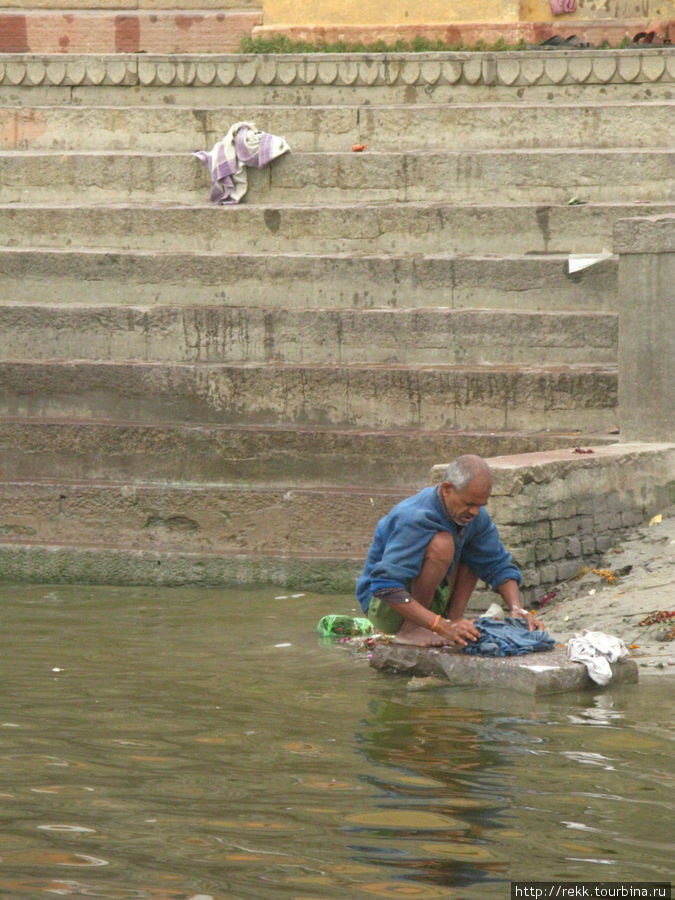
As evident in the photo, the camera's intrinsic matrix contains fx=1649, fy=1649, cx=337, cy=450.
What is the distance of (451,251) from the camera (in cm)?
1101

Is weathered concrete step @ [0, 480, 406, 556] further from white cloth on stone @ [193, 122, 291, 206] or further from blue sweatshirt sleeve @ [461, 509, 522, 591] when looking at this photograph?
white cloth on stone @ [193, 122, 291, 206]

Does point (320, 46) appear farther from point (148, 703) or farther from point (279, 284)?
point (148, 703)

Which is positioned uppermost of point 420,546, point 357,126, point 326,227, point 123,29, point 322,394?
point 123,29

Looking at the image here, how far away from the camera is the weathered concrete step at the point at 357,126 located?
11750 mm

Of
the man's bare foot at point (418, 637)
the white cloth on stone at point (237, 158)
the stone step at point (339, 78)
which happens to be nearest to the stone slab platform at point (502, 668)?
the man's bare foot at point (418, 637)

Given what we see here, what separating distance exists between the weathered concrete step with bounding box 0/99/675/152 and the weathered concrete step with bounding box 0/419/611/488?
10.2 ft

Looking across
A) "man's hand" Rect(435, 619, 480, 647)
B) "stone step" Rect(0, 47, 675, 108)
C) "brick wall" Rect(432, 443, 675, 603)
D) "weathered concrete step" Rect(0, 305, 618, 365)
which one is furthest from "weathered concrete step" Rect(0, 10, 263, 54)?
"man's hand" Rect(435, 619, 480, 647)

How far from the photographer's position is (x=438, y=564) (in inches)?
263

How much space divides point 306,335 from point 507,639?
4.04 metres

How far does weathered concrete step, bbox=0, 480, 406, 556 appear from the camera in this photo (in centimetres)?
923

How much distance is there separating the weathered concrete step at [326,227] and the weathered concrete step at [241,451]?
1.75 metres

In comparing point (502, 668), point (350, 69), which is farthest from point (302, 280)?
point (502, 668)

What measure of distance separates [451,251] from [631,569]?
3425 mm

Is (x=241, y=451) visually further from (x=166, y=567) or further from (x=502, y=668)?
(x=502, y=668)
